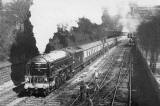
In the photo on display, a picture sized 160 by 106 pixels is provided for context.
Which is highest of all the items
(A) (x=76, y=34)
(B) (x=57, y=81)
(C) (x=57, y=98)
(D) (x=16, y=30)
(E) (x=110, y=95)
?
(D) (x=16, y=30)

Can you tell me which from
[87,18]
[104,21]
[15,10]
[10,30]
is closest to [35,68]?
[10,30]

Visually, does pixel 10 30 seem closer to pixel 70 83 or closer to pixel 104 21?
pixel 70 83

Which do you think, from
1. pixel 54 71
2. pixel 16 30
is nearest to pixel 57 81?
pixel 54 71

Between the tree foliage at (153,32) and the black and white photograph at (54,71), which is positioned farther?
the tree foliage at (153,32)

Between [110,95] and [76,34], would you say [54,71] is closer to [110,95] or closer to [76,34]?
[110,95]

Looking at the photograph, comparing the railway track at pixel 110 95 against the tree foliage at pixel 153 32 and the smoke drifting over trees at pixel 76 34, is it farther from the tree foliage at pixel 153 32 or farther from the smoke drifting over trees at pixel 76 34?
the smoke drifting over trees at pixel 76 34

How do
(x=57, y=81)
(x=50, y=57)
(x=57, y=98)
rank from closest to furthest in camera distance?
(x=57, y=98) → (x=50, y=57) → (x=57, y=81)

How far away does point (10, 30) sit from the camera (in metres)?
27.3

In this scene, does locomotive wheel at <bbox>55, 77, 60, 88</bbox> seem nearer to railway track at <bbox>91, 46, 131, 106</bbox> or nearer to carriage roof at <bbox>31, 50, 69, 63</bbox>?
carriage roof at <bbox>31, 50, 69, 63</bbox>

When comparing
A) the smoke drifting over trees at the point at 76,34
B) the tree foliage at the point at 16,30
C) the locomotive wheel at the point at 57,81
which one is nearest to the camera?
the locomotive wheel at the point at 57,81

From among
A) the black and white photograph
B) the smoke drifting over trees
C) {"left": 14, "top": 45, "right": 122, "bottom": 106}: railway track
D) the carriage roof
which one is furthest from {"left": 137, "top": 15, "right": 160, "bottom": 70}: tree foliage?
{"left": 14, "top": 45, "right": 122, "bottom": 106}: railway track

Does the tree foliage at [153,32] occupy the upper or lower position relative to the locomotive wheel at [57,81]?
upper

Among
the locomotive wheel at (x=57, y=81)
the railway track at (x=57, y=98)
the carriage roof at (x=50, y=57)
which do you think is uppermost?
the carriage roof at (x=50, y=57)

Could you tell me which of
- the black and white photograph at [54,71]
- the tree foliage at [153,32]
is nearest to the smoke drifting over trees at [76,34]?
the black and white photograph at [54,71]
